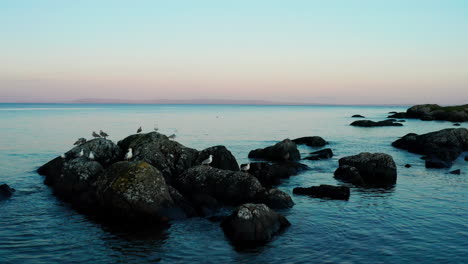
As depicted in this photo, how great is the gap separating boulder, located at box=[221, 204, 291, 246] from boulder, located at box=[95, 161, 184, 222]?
348cm

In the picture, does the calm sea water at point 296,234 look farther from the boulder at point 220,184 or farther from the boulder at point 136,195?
the boulder at point 220,184

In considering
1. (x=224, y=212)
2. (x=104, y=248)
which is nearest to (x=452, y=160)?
(x=224, y=212)

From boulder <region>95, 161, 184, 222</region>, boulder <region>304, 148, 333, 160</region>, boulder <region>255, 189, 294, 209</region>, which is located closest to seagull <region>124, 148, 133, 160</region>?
boulder <region>95, 161, 184, 222</region>

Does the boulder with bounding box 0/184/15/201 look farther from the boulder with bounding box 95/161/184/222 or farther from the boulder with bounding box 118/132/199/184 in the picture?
the boulder with bounding box 118/132/199/184

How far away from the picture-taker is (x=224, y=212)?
793 inches

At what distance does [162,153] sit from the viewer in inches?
1062

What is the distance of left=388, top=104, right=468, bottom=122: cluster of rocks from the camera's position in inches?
3996

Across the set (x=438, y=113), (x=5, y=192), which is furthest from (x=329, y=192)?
(x=438, y=113)

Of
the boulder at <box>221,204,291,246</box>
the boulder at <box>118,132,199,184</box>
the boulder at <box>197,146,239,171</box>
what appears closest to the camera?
the boulder at <box>221,204,291,246</box>

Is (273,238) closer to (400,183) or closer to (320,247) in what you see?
(320,247)

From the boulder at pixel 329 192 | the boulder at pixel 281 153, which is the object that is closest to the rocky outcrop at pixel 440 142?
the boulder at pixel 281 153

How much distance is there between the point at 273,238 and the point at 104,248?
6604 millimetres

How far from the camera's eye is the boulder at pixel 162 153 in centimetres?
2570

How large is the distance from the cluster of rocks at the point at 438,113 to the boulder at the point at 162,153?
312 feet
